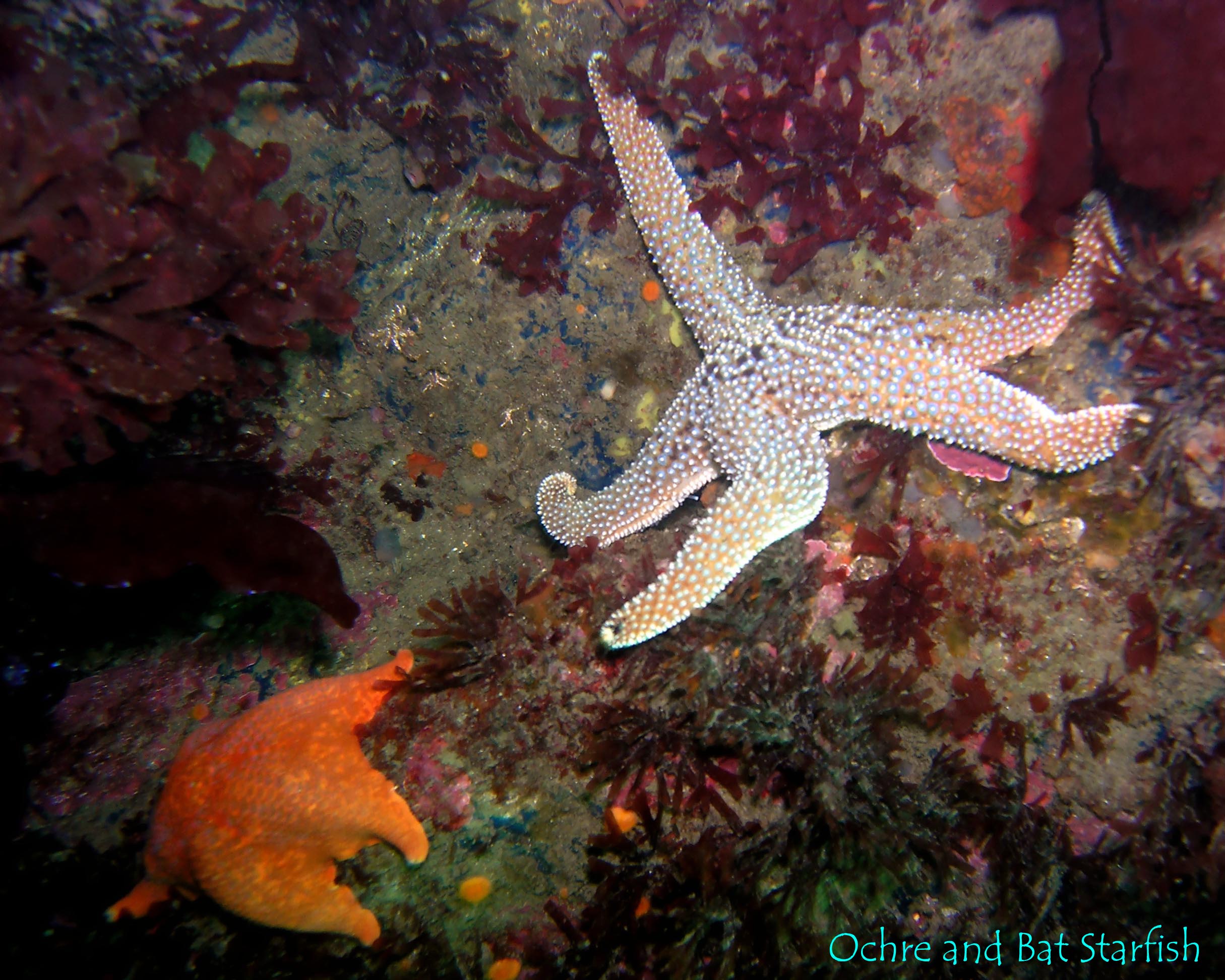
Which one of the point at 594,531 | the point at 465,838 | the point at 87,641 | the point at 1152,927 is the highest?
the point at 87,641

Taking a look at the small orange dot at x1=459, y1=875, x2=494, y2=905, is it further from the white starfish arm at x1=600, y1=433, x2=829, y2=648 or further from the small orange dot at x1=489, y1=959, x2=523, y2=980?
the white starfish arm at x1=600, y1=433, x2=829, y2=648

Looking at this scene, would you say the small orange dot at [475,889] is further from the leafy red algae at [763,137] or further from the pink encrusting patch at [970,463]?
the leafy red algae at [763,137]

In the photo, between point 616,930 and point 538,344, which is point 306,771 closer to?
point 616,930

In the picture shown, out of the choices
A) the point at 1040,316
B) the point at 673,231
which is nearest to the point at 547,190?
the point at 673,231

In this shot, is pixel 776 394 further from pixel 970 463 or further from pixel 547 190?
pixel 547 190

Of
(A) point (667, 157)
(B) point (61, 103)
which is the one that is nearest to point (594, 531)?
(A) point (667, 157)

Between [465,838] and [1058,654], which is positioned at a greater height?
[465,838]

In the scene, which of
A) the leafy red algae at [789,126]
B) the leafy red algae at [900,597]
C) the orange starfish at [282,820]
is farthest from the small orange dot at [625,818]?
the leafy red algae at [789,126]
